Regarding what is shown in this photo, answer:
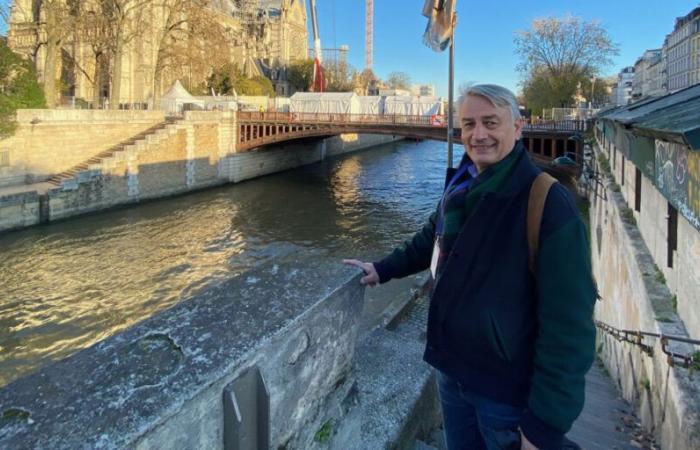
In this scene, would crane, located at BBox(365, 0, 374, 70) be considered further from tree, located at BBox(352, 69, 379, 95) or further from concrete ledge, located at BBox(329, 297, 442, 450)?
concrete ledge, located at BBox(329, 297, 442, 450)

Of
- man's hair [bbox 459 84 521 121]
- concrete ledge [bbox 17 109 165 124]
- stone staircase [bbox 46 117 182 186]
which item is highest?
concrete ledge [bbox 17 109 165 124]

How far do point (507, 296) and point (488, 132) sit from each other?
1.94 feet

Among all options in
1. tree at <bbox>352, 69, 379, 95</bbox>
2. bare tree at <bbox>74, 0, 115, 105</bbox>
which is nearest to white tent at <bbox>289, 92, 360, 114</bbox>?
bare tree at <bbox>74, 0, 115, 105</bbox>

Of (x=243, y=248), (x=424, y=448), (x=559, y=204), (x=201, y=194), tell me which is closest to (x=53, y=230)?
(x=243, y=248)

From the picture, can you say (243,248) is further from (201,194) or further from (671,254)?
(671,254)

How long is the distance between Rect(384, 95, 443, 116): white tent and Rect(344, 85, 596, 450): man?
130ft

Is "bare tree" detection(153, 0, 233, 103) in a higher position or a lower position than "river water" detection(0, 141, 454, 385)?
higher

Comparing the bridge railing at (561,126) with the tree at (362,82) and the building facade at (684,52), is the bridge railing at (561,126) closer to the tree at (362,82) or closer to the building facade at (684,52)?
the building facade at (684,52)

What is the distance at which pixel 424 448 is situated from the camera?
10.4 feet

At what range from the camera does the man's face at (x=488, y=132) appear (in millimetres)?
1902

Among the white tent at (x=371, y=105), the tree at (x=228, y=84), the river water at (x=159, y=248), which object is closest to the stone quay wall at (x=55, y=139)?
the river water at (x=159, y=248)

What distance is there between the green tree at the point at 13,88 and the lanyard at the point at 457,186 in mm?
24335

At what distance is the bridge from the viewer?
80.0 feet

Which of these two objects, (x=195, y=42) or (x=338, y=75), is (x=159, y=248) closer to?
(x=195, y=42)
